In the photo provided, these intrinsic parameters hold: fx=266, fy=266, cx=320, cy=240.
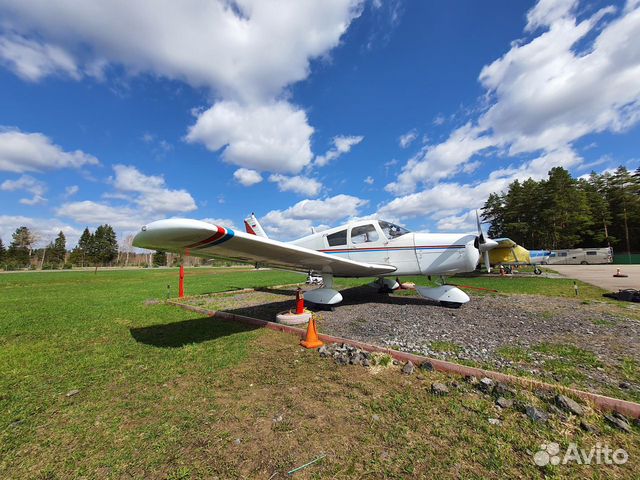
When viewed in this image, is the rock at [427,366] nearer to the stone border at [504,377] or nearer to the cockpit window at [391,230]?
the stone border at [504,377]

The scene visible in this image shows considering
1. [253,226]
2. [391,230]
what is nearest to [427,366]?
[391,230]

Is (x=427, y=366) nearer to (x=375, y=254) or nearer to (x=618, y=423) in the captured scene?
(x=618, y=423)

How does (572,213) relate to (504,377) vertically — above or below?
above

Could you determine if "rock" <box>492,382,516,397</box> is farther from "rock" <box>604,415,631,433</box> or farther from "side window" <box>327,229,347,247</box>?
"side window" <box>327,229,347,247</box>

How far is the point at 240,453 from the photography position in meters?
2.12

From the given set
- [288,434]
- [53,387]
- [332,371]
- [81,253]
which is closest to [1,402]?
[53,387]

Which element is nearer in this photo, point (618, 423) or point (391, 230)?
point (618, 423)

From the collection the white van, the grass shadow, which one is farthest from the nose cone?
the white van

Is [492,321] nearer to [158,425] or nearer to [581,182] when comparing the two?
[158,425]

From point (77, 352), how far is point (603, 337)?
935 centimetres

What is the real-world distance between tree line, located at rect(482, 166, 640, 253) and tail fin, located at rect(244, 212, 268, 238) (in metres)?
51.6

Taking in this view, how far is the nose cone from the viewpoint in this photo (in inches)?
150

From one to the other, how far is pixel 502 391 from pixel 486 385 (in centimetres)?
15

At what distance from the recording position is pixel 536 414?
8.02 feet
